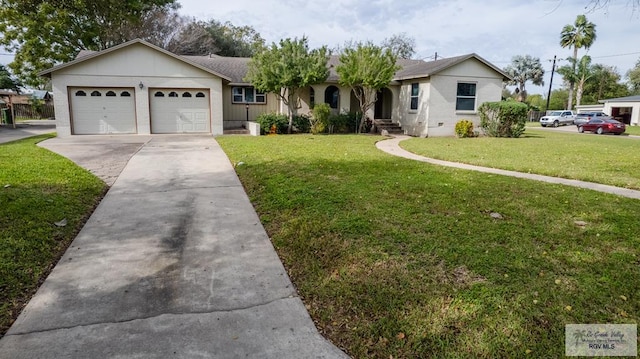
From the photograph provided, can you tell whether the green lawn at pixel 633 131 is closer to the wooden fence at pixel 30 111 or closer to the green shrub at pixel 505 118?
the green shrub at pixel 505 118

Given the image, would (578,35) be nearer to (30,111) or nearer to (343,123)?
(343,123)

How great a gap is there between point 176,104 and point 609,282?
1871cm

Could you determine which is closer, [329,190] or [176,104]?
[329,190]

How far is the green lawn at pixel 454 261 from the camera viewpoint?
302 centimetres

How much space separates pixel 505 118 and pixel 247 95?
43.3 feet

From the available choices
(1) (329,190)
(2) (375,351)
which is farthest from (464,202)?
(2) (375,351)

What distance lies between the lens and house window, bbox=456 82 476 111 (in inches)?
792

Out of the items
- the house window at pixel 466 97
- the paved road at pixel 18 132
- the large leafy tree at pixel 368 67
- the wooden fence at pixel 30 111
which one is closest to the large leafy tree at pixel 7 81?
the wooden fence at pixel 30 111

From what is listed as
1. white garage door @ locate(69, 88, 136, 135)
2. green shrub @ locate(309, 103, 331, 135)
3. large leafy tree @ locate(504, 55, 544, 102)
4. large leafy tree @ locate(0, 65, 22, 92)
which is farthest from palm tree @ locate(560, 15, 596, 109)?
large leafy tree @ locate(0, 65, 22, 92)

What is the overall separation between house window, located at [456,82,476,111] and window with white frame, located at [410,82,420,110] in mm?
1962

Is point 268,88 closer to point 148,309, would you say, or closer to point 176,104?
point 176,104

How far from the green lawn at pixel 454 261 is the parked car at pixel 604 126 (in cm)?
2486

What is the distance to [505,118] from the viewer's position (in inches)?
747

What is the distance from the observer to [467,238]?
14.8ft
